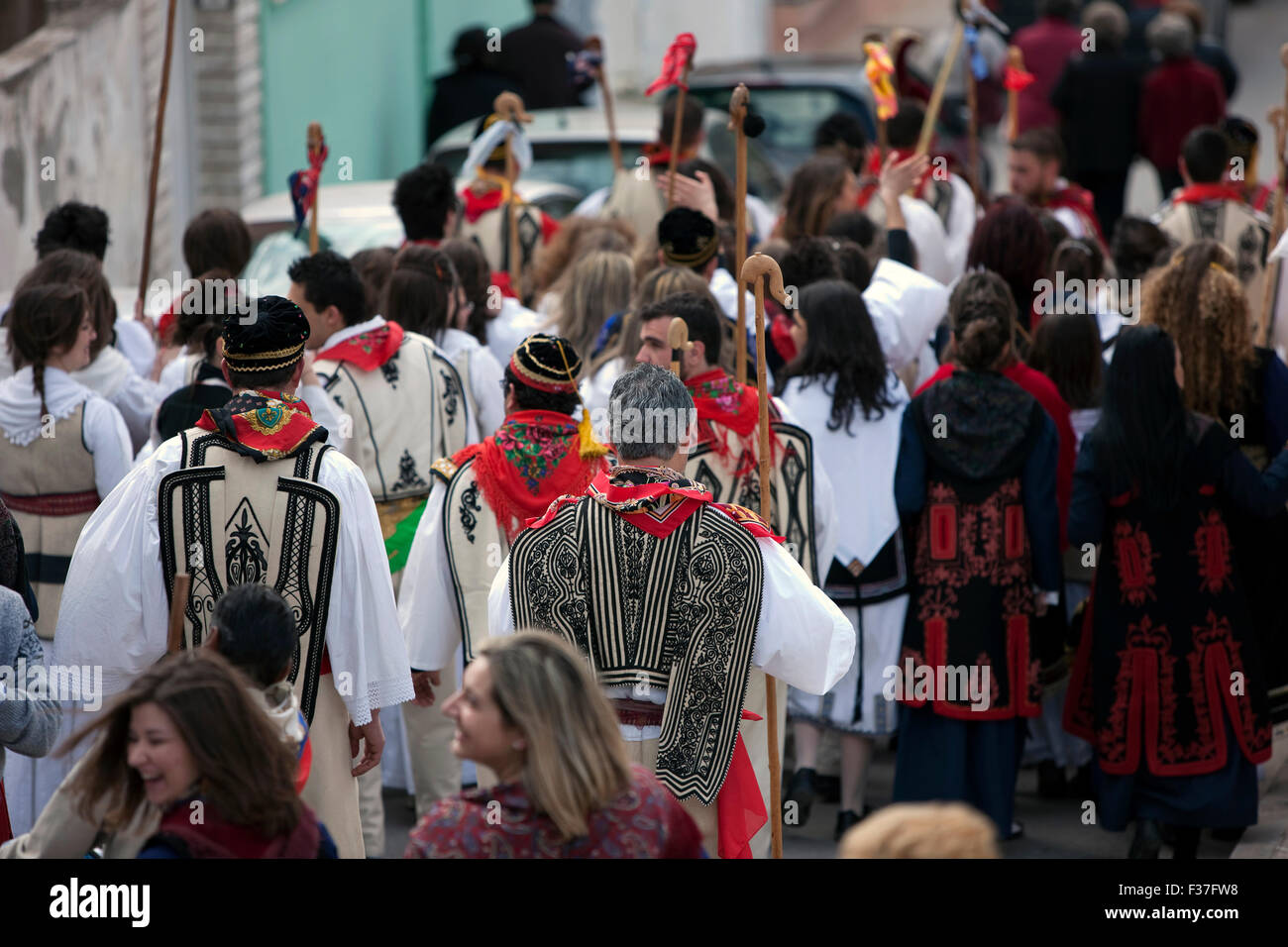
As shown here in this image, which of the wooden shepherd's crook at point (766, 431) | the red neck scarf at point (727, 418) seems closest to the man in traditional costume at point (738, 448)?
the red neck scarf at point (727, 418)

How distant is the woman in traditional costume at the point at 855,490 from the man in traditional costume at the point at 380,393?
1180mm

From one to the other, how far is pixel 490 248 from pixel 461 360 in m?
2.34

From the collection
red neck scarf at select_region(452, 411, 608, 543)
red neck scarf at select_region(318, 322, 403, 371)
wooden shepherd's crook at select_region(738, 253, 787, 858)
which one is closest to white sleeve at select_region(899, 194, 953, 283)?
red neck scarf at select_region(318, 322, 403, 371)

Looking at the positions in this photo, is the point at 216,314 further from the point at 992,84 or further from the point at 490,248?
the point at 992,84

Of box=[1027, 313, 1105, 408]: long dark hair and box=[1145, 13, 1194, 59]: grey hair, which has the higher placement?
box=[1145, 13, 1194, 59]: grey hair

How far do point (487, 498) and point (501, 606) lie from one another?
3.40 ft

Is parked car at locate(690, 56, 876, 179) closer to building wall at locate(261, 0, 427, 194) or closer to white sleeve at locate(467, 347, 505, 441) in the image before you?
building wall at locate(261, 0, 427, 194)

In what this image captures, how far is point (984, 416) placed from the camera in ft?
19.6

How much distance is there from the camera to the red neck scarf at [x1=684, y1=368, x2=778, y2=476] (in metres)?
5.32

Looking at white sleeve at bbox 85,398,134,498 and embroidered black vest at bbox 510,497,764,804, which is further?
white sleeve at bbox 85,398,134,498

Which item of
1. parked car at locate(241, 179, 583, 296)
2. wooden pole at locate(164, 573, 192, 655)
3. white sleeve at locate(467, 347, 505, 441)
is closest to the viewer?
wooden pole at locate(164, 573, 192, 655)

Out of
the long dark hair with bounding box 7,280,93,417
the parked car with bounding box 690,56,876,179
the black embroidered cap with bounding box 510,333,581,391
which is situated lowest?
the black embroidered cap with bounding box 510,333,581,391

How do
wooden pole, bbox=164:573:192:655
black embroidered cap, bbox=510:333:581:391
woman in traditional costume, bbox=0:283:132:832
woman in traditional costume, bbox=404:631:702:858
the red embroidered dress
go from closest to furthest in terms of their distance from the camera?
woman in traditional costume, bbox=404:631:702:858
wooden pole, bbox=164:573:192:655
black embroidered cap, bbox=510:333:581:391
woman in traditional costume, bbox=0:283:132:832
the red embroidered dress
